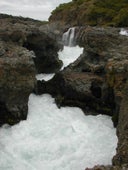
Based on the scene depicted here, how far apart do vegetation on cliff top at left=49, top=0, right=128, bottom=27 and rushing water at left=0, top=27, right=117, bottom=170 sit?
138 ft

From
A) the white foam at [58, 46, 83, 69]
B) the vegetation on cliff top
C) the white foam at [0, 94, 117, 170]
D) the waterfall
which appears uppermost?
the vegetation on cliff top

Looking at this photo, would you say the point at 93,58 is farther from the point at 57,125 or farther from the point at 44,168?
the point at 44,168

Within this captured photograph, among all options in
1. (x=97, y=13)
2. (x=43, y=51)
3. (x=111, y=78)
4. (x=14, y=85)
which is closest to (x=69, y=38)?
(x=97, y=13)

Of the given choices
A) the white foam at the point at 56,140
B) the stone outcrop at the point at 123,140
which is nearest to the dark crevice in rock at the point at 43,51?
the white foam at the point at 56,140

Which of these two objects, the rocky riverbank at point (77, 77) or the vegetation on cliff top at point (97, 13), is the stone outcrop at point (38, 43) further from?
the vegetation on cliff top at point (97, 13)

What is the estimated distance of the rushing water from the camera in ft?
51.1

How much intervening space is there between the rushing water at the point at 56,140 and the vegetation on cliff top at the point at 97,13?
42.1m

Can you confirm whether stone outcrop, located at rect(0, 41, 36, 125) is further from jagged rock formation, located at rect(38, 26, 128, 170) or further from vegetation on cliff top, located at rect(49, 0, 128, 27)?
vegetation on cliff top, located at rect(49, 0, 128, 27)

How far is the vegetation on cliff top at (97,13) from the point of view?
202 feet

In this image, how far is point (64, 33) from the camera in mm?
52062

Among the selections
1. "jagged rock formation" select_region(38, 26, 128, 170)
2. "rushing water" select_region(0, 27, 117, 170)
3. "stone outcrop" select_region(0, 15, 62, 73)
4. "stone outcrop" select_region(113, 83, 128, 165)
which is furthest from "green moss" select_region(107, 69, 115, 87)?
"stone outcrop" select_region(0, 15, 62, 73)

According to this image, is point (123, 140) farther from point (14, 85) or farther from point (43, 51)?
point (43, 51)

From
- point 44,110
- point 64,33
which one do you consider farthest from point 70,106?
point 64,33

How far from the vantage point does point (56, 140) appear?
57.5ft
